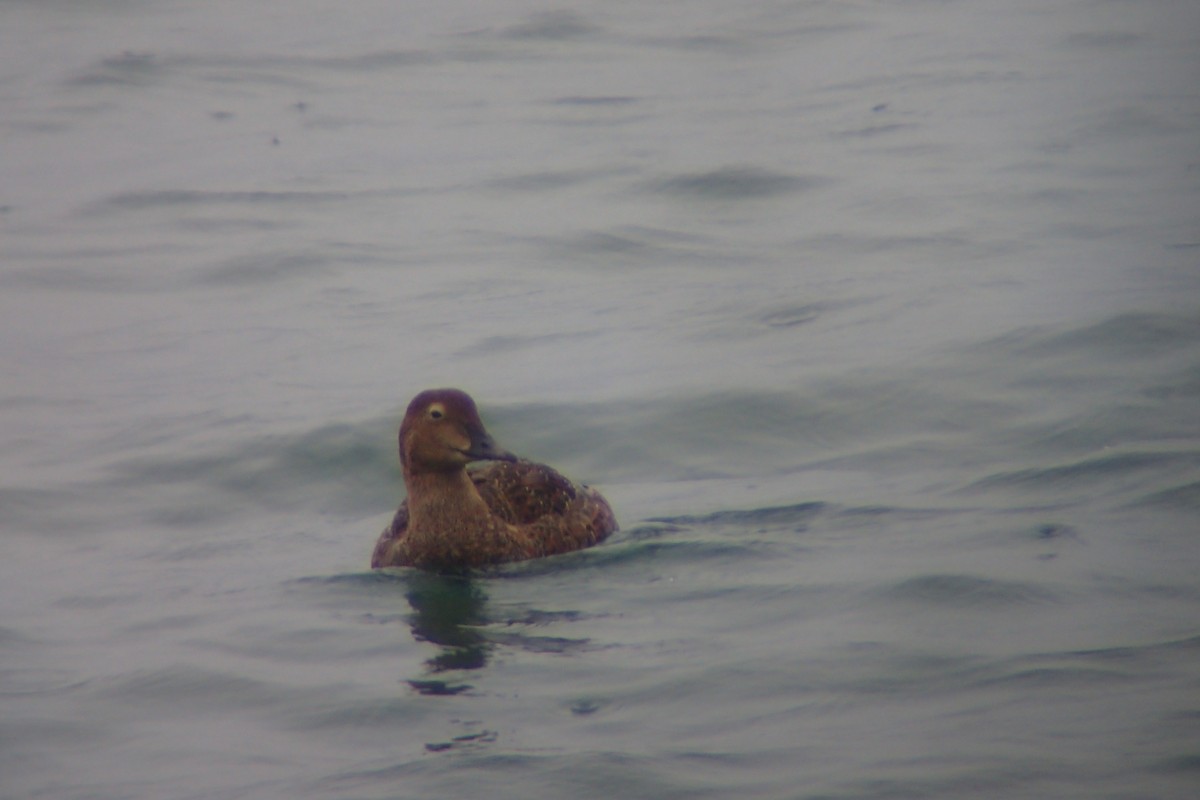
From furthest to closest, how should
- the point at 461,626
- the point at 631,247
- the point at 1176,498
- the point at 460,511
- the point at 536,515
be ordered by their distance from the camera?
1. the point at 631,247
2. the point at 536,515
3. the point at 460,511
4. the point at 1176,498
5. the point at 461,626

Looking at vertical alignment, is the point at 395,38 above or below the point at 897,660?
above

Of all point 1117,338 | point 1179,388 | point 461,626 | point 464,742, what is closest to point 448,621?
point 461,626

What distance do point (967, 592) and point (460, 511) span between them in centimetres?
265

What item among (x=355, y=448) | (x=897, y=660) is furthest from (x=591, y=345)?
(x=897, y=660)

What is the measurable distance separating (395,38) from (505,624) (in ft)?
57.5

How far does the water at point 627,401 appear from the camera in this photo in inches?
273

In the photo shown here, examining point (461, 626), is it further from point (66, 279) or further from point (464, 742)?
point (66, 279)

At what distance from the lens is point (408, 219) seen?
57.2 ft

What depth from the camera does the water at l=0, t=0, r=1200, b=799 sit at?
695 cm

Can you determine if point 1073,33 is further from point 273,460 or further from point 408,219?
point 273,460

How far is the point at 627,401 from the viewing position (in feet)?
39.0

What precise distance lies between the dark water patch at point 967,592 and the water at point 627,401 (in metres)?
0.03

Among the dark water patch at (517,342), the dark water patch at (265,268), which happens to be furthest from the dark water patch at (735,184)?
the dark water patch at (517,342)

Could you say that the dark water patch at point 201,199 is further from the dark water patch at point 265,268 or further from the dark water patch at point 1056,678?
the dark water patch at point 1056,678
